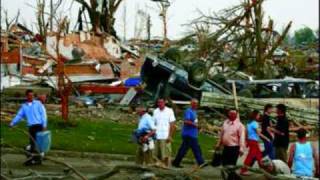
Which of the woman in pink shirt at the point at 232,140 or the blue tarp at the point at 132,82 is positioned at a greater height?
the blue tarp at the point at 132,82

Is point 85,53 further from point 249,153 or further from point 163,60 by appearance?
point 249,153

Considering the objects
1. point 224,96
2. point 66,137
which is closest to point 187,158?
point 66,137

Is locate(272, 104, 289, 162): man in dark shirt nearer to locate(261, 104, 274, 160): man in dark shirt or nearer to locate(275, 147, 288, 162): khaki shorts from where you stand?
locate(275, 147, 288, 162): khaki shorts

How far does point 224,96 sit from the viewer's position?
28969 mm

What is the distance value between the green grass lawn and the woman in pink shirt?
460cm

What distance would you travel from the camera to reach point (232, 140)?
566 inches

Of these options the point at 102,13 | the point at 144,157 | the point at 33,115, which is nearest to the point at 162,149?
the point at 144,157

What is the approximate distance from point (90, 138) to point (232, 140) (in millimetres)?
6867

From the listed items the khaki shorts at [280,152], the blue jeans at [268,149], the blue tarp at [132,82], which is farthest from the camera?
the blue tarp at [132,82]

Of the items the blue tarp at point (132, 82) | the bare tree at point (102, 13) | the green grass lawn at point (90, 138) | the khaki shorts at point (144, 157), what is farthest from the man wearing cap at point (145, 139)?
the bare tree at point (102, 13)

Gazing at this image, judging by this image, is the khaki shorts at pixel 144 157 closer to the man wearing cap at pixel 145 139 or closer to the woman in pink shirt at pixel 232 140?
the man wearing cap at pixel 145 139

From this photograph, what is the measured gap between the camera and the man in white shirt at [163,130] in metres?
15.6

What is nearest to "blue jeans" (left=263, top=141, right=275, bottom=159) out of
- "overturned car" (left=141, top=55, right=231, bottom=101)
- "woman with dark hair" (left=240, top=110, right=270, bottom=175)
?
"woman with dark hair" (left=240, top=110, right=270, bottom=175)

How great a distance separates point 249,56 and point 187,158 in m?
18.4
